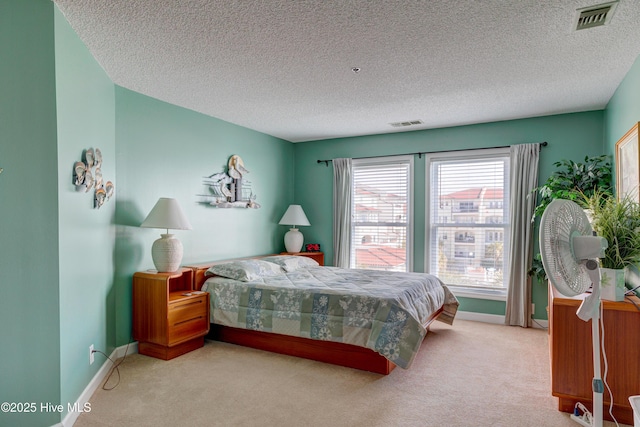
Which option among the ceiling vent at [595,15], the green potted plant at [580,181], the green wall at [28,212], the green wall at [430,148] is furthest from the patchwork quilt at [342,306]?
the ceiling vent at [595,15]

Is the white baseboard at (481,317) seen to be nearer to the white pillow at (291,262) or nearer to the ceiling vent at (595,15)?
the white pillow at (291,262)

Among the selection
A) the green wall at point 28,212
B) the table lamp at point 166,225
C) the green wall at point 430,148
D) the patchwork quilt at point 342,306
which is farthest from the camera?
the green wall at point 430,148

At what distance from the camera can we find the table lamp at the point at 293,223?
544 cm

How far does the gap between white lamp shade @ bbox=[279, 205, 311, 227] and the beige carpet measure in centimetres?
217

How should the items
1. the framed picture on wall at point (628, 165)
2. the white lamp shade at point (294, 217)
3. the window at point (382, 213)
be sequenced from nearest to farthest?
the framed picture on wall at point (628, 165)
the window at point (382, 213)
the white lamp shade at point (294, 217)

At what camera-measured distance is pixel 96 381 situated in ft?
9.09

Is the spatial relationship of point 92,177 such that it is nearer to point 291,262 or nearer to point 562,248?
point 291,262

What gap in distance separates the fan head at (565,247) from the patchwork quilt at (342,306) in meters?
1.30

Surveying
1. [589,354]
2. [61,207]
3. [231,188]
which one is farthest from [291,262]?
[589,354]

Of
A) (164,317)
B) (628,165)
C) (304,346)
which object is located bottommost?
(304,346)

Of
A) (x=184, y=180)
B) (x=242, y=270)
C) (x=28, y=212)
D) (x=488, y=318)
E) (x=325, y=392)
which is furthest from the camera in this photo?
(x=488, y=318)

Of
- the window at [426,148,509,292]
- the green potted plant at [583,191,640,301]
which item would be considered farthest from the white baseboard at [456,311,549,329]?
the green potted plant at [583,191,640,301]

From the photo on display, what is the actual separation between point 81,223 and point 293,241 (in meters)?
3.19

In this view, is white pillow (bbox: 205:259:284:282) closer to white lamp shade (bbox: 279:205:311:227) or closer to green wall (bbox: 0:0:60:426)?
white lamp shade (bbox: 279:205:311:227)
